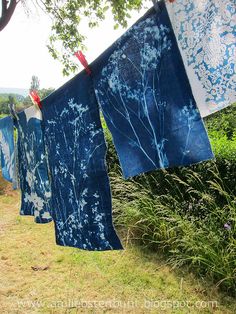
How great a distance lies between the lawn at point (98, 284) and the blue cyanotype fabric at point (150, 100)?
5.74ft

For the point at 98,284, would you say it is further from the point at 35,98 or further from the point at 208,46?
the point at 208,46

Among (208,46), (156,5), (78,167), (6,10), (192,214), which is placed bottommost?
(192,214)

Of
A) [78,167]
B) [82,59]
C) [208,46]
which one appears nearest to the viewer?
[208,46]

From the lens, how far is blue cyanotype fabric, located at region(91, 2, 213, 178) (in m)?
1.37

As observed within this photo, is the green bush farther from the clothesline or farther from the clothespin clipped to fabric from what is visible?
the clothespin clipped to fabric

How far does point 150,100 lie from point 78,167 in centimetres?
75

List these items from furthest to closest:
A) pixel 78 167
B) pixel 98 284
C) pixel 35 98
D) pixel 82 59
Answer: pixel 98 284 → pixel 35 98 → pixel 78 167 → pixel 82 59

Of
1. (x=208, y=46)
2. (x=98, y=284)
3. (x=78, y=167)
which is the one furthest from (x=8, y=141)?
(x=208, y=46)

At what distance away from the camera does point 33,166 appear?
8.46 feet

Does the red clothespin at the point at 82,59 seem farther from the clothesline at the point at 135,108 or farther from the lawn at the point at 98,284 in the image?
the lawn at the point at 98,284

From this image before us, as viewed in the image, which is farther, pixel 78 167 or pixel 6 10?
pixel 6 10

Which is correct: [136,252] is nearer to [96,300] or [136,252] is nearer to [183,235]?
[183,235]

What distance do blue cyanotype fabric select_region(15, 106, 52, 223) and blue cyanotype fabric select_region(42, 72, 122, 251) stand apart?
0.62 ft

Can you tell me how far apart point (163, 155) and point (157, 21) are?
0.61 m
